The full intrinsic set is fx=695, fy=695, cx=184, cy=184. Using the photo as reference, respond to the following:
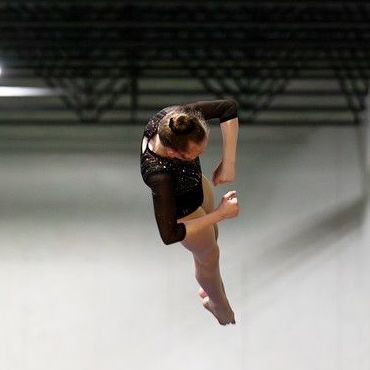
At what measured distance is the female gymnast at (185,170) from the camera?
2027 mm

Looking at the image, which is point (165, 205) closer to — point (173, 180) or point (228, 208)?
point (173, 180)

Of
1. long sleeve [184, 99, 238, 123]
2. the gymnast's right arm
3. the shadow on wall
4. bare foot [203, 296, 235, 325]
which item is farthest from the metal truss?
the gymnast's right arm

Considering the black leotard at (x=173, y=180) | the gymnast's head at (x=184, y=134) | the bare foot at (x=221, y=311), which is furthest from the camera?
the bare foot at (x=221, y=311)

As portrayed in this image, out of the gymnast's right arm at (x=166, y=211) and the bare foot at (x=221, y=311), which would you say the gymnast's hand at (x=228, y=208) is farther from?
the bare foot at (x=221, y=311)

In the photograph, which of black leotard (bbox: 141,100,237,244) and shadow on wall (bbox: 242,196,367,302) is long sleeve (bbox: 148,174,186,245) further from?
shadow on wall (bbox: 242,196,367,302)

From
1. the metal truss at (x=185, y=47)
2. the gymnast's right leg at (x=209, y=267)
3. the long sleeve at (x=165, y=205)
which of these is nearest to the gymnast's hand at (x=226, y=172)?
the gymnast's right leg at (x=209, y=267)

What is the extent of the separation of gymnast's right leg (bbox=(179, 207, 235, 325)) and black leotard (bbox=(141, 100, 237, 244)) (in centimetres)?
7

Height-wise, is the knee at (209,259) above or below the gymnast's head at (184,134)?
below

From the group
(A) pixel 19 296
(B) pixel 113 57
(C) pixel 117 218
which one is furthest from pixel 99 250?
(B) pixel 113 57

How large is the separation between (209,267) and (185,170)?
0.58 metres

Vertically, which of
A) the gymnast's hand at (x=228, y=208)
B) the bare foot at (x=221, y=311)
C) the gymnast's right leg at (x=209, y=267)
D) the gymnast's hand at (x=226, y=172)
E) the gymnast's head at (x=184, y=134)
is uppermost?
the gymnast's head at (x=184, y=134)

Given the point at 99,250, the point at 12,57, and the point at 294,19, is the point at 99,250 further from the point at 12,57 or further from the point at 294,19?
the point at 294,19

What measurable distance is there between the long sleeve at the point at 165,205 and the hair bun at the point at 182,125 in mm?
176

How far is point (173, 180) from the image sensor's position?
2.18 metres
